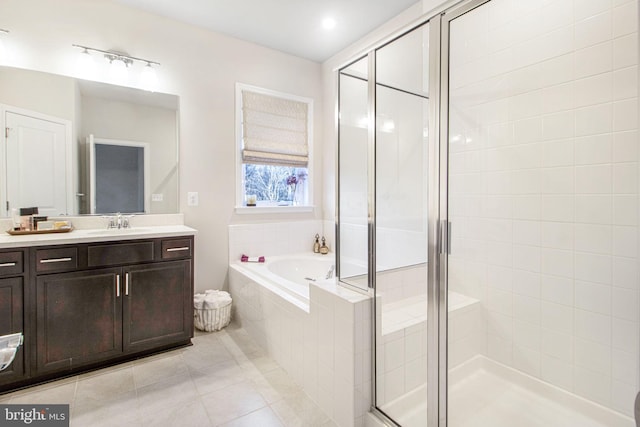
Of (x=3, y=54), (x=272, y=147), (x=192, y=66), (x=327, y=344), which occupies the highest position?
(x=192, y=66)

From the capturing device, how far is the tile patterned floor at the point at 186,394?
164 centimetres

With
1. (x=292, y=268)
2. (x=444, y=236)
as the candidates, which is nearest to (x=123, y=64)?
(x=292, y=268)

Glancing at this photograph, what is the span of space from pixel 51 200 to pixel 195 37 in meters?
1.81

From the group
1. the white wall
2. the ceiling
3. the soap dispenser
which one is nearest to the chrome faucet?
the white wall

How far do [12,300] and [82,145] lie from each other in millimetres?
1204

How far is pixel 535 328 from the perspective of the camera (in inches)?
76.7

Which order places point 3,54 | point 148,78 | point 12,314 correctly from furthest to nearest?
point 148,78 < point 3,54 < point 12,314

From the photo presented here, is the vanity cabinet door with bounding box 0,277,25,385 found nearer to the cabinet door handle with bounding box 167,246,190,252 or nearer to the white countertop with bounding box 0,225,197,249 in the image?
the white countertop with bounding box 0,225,197,249

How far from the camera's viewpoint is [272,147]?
334 cm

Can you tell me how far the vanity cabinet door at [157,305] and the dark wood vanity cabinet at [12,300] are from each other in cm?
51

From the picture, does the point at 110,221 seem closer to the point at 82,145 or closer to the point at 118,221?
the point at 118,221

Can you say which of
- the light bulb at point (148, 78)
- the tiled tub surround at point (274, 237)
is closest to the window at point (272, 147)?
the tiled tub surround at point (274, 237)

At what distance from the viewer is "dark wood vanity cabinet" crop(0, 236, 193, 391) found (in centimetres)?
187
